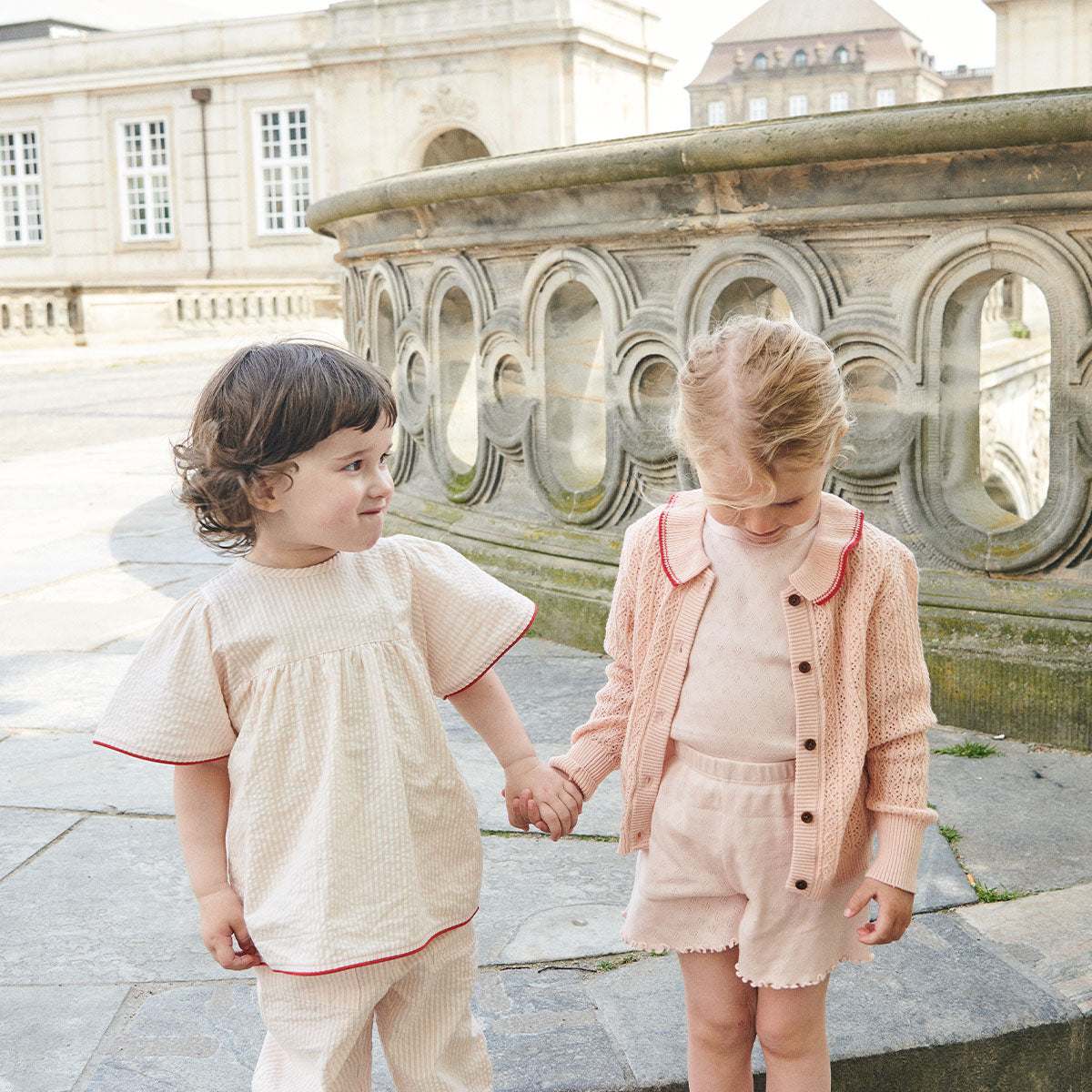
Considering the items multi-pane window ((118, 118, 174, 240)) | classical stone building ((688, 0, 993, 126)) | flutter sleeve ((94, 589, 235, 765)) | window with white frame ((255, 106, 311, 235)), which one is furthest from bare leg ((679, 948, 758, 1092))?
classical stone building ((688, 0, 993, 126))

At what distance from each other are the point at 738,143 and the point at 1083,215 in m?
0.83

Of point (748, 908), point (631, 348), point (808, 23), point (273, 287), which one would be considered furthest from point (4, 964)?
point (808, 23)

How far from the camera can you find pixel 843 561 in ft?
5.44

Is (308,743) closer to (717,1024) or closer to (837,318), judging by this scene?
(717,1024)

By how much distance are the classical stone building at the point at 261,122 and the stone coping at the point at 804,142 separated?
18.8 m

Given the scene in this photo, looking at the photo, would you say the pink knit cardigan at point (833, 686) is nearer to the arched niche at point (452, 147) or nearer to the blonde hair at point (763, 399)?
the blonde hair at point (763, 399)

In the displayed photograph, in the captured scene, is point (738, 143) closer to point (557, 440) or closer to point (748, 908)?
point (557, 440)

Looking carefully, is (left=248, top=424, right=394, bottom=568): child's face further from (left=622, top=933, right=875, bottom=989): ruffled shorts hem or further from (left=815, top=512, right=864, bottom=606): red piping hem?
(left=622, top=933, right=875, bottom=989): ruffled shorts hem

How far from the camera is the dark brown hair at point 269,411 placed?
5.15 ft

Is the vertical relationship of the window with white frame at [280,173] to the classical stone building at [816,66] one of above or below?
below

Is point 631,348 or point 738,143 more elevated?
point 738,143

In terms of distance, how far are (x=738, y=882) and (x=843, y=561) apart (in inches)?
17.1

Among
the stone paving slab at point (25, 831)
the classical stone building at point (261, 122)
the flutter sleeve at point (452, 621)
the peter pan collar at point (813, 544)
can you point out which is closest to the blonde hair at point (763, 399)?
the peter pan collar at point (813, 544)

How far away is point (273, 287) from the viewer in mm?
23406
